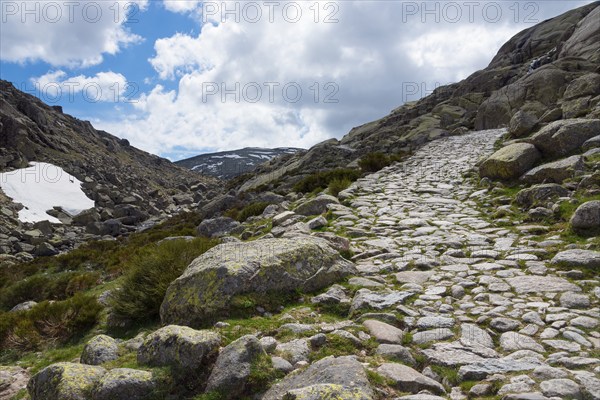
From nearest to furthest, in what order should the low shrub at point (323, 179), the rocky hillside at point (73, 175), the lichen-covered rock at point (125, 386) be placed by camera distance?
1. the lichen-covered rock at point (125, 386)
2. the low shrub at point (323, 179)
3. the rocky hillside at point (73, 175)

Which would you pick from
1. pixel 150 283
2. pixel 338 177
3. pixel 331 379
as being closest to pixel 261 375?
pixel 331 379

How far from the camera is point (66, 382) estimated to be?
12.7 feet

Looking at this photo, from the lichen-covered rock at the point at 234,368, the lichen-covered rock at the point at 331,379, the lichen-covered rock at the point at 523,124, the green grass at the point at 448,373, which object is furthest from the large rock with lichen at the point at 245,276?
the lichen-covered rock at the point at 523,124

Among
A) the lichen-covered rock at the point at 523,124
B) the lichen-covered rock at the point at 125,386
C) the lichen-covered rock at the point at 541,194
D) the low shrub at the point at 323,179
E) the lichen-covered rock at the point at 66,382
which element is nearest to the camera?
the lichen-covered rock at the point at 125,386

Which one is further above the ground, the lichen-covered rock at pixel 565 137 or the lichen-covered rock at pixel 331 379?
the lichen-covered rock at pixel 565 137

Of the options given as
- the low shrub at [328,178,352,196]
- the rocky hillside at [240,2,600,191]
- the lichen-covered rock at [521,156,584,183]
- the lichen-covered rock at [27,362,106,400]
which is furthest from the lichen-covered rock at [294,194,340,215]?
the rocky hillside at [240,2,600,191]

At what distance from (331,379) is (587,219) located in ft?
21.4

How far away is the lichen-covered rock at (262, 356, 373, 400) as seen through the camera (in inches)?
131

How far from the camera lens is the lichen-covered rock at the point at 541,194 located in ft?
31.9

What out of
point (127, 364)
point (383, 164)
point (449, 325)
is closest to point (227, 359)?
point (127, 364)

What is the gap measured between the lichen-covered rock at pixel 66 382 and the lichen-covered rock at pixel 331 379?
1787 millimetres

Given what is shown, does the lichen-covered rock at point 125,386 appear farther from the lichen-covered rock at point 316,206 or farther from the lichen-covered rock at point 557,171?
the lichen-covered rock at point 557,171

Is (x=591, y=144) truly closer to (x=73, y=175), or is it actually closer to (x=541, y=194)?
(x=541, y=194)

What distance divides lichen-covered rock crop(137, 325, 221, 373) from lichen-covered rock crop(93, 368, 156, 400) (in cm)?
27
